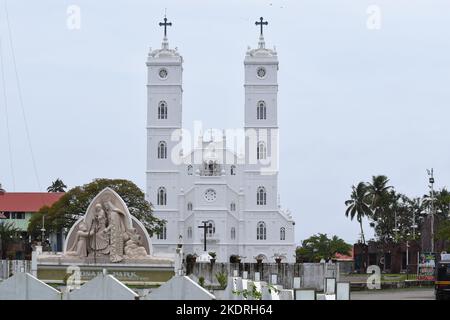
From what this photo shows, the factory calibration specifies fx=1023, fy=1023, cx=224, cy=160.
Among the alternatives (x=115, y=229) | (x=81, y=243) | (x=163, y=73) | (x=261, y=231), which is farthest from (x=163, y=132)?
(x=115, y=229)

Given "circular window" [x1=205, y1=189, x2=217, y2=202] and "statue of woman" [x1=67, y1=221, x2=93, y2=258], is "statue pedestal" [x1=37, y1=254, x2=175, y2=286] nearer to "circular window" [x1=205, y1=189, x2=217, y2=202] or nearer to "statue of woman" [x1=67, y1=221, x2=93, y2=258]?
"statue of woman" [x1=67, y1=221, x2=93, y2=258]

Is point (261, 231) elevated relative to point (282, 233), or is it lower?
elevated

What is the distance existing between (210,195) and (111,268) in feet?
222

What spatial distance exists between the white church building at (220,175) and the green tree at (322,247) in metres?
6.92

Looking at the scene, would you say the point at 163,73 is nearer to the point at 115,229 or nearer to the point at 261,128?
the point at 261,128

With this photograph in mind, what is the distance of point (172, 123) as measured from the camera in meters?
121

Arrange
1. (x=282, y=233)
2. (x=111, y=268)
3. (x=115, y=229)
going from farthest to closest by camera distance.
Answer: (x=282, y=233) < (x=115, y=229) < (x=111, y=268)

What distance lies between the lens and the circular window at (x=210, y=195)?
11962 centimetres

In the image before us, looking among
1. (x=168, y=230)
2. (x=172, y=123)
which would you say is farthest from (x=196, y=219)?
(x=172, y=123)

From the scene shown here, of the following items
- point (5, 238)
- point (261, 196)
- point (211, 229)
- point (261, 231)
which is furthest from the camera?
point (261, 196)

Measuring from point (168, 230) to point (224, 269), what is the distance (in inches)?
2481

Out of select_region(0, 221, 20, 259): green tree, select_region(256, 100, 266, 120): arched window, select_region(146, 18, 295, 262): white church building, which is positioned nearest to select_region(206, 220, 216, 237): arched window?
select_region(146, 18, 295, 262): white church building

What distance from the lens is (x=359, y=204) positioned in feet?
405

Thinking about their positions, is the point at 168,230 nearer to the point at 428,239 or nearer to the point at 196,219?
the point at 196,219
